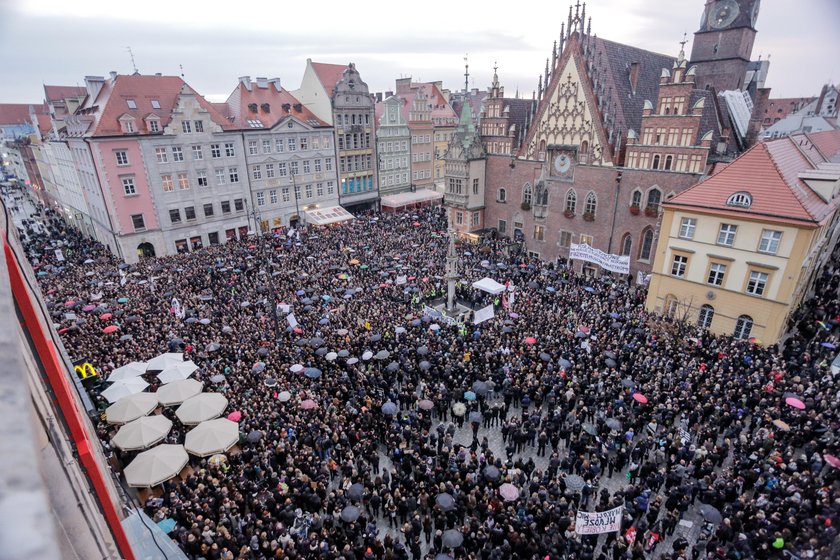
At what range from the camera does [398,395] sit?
65.2 feet

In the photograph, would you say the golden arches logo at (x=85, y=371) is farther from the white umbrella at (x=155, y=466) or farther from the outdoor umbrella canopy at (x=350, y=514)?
the outdoor umbrella canopy at (x=350, y=514)

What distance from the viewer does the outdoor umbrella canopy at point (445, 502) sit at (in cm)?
1328

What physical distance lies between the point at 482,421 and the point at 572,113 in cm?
2782

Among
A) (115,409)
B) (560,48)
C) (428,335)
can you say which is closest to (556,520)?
(428,335)

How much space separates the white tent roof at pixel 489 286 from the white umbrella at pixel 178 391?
58.3ft

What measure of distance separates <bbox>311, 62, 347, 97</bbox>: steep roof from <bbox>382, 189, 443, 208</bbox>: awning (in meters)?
14.0

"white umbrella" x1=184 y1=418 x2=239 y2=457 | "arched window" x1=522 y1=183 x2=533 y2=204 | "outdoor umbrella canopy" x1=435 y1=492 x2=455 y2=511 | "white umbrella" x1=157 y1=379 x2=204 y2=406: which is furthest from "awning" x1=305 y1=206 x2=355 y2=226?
"outdoor umbrella canopy" x1=435 y1=492 x2=455 y2=511

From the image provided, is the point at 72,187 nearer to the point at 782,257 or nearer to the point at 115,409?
the point at 115,409

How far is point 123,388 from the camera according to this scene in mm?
18750

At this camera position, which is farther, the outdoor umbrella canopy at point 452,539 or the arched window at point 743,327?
the arched window at point 743,327

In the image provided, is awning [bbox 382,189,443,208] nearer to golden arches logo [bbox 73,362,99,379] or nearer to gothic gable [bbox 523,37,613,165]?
gothic gable [bbox 523,37,613,165]

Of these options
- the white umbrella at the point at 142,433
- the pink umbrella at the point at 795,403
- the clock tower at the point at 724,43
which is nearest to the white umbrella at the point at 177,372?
the white umbrella at the point at 142,433

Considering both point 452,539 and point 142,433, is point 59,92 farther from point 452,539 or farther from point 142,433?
point 452,539

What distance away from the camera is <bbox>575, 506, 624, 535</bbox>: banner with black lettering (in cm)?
1255
